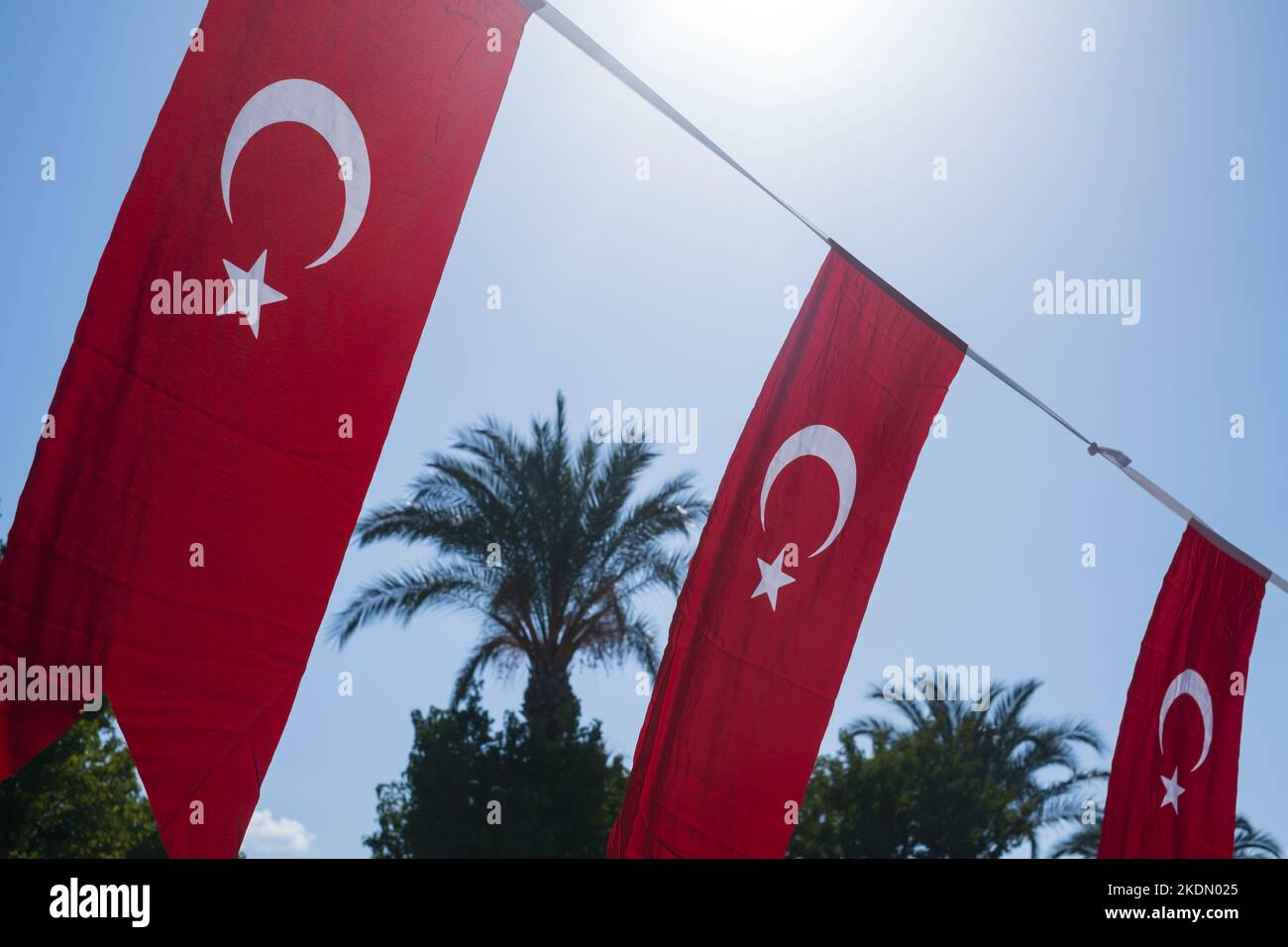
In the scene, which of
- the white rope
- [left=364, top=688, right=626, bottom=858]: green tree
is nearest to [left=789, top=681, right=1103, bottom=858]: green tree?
[left=364, top=688, right=626, bottom=858]: green tree

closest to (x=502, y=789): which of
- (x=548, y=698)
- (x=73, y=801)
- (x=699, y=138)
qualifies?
(x=548, y=698)

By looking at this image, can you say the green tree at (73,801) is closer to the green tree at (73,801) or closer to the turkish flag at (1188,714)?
the green tree at (73,801)

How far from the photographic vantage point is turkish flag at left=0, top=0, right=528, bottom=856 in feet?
11.0

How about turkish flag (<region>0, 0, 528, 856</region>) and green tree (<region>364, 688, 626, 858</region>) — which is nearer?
turkish flag (<region>0, 0, 528, 856</region>)

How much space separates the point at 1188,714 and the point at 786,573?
490 cm

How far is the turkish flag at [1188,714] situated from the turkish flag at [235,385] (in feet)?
23.7

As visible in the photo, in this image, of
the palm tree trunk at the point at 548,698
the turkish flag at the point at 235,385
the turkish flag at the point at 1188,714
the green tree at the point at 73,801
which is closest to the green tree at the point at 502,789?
the palm tree trunk at the point at 548,698

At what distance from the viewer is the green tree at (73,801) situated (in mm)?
21406

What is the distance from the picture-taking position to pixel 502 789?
58.1 feet

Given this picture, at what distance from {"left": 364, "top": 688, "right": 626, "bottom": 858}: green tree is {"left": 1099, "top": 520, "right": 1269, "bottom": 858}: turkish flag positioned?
10142 millimetres

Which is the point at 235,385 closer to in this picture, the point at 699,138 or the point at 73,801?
the point at 699,138

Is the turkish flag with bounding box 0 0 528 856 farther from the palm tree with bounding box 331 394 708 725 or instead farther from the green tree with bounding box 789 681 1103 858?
the green tree with bounding box 789 681 1103 858

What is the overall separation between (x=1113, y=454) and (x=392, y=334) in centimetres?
592
